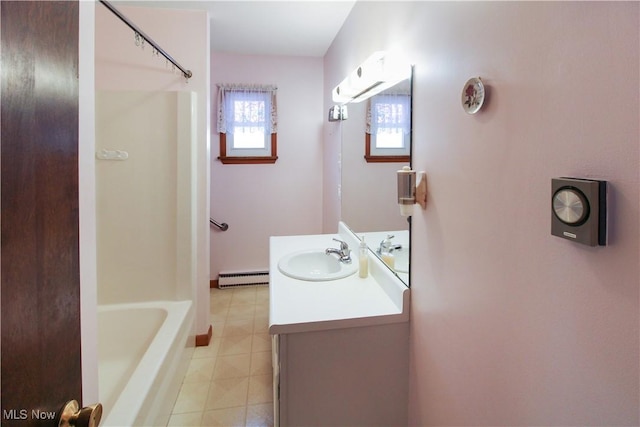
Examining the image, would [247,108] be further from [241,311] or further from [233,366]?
[233,366]

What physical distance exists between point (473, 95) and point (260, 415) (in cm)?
185

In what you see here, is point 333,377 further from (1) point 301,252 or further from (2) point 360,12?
(2) point 360,12

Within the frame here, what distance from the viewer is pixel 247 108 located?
3.38m

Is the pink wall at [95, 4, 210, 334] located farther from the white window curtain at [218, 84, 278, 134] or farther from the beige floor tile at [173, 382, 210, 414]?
the white window curtain at [218, 84, 278, 134]

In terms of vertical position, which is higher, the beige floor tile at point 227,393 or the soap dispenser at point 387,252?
the soap dispenser at point 387,252

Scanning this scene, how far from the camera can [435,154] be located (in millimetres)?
1146

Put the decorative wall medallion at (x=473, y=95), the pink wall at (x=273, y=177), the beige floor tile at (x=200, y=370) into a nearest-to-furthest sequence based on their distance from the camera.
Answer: the decorative wall medallion at (x=473, y=95) → the beige floor tile at (x=200, y=370) → the pink wall at (x=273, y=177)

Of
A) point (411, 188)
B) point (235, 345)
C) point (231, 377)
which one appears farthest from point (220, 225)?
point (411, 188)

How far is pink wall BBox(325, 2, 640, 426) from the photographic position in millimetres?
549

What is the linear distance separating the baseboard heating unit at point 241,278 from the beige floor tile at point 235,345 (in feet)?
3.22

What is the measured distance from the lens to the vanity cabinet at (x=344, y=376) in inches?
49.4

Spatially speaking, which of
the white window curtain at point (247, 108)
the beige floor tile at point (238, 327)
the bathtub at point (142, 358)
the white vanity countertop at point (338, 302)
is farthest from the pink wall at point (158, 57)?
the white vanity countertop at point (338, 302)

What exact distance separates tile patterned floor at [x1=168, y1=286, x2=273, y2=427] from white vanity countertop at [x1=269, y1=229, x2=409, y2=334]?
2.63 feet

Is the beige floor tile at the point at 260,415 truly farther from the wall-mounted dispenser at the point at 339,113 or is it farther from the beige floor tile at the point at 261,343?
the wall-mounted dispenser at the point at 339,113
